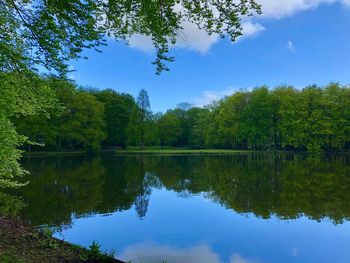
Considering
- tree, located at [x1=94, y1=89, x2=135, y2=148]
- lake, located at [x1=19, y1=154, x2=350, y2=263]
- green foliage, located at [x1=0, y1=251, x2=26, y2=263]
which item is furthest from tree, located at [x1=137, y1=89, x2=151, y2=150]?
green foliage, located at [x1=0, y1=251, x2=26, y2=263]

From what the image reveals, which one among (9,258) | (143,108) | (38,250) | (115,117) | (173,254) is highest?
(143,108)

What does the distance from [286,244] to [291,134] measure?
69898 mm

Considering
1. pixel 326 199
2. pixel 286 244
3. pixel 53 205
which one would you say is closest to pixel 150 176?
pixel 53 205

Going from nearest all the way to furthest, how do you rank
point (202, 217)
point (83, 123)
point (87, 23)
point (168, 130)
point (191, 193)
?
point (87, 23), point (202, 217), point (191, 193), point (83, 123), point (168, 130)

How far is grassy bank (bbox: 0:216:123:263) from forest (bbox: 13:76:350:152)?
176 feet

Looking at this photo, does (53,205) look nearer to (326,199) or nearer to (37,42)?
(37,42)

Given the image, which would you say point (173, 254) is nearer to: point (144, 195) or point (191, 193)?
point (144, 195)

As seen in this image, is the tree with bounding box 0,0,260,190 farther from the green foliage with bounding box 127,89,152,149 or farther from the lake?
the green foliage with bounding box 127,89,152,149

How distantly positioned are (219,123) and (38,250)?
81878mm

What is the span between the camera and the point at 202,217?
55.2 feet

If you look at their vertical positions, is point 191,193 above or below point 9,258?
below

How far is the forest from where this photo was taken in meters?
68.9

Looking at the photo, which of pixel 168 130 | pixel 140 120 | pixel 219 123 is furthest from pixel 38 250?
pixel 168 130

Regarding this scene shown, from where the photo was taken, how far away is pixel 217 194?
75.0ft
